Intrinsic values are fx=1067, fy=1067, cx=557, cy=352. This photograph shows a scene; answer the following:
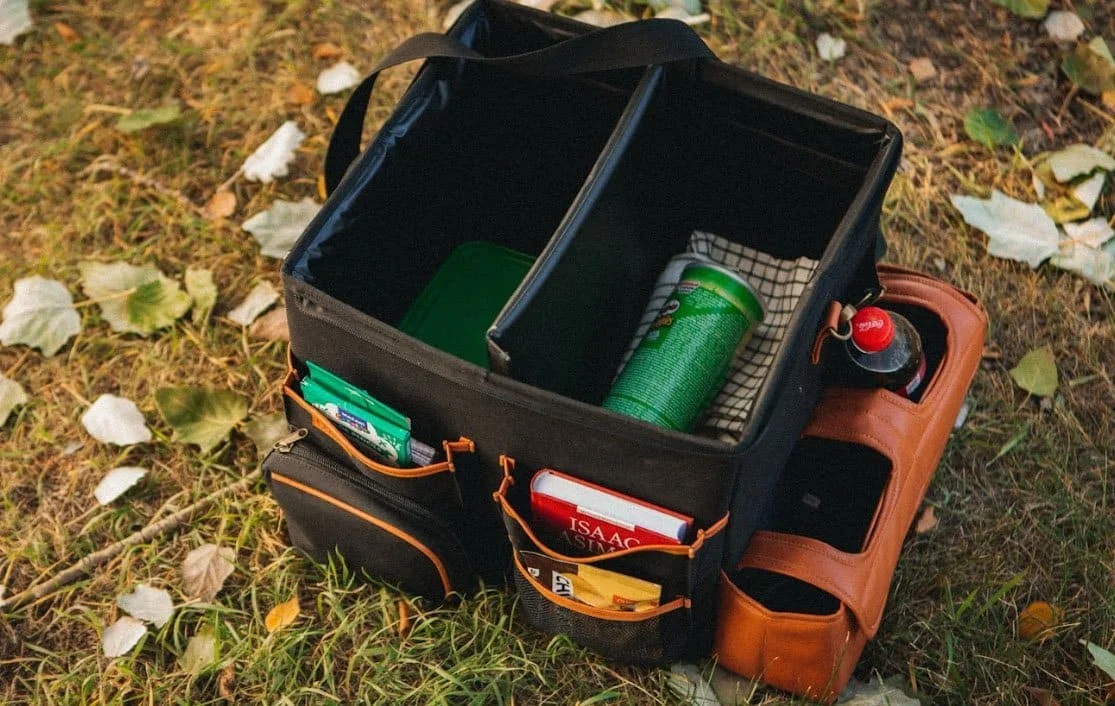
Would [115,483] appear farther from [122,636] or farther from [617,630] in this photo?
[617,630]

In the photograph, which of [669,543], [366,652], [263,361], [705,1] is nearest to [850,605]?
[669,543]

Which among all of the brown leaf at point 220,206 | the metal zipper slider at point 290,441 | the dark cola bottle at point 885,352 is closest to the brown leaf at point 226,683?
the metal zipper slider at point 290,441

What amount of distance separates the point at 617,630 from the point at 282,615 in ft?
1.86

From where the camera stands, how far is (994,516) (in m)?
1.79

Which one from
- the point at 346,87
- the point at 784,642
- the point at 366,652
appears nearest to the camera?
the point at 784,642

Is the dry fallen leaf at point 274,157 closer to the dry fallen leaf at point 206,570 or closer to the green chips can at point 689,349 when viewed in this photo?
the dry fallen leaf at point 206,570

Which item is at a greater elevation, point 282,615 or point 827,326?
point 827,326

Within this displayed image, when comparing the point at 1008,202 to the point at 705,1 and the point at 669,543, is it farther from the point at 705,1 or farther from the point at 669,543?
the point at 669,543

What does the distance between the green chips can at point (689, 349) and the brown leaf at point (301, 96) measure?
3.68 ft

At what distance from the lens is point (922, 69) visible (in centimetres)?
228

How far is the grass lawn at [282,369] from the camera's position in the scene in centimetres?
166

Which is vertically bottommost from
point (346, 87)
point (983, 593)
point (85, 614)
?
point (85, 614)

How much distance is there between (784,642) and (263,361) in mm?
1075

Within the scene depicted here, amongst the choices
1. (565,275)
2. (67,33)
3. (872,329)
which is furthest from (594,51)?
(67,33)
